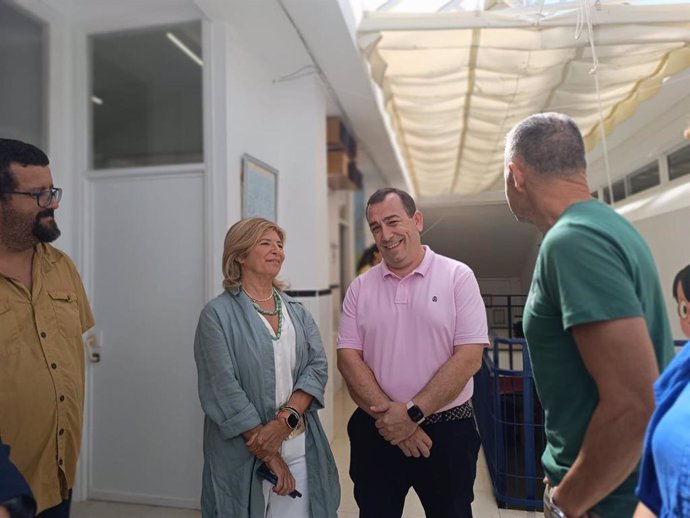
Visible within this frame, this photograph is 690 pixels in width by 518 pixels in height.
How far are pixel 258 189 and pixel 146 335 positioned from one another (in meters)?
1.13

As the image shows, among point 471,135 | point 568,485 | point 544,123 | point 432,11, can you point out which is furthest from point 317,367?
point 432,11

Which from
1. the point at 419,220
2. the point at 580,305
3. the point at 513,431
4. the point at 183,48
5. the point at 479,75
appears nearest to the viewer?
the point at 580,305

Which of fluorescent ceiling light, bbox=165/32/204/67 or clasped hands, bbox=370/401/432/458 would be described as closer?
clasped hands, bbox=370/401/432/458

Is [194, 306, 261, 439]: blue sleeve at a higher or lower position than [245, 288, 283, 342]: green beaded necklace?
lower

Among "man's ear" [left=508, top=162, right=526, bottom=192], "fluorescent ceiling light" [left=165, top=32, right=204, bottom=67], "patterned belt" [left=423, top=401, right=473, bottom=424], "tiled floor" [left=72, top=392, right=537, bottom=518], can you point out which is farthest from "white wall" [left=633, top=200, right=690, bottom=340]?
"fluorescent ceiling light" [left=165, top=32, right=204, bottom=67]

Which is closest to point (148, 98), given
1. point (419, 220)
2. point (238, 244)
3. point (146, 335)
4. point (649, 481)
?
point (146, 335)

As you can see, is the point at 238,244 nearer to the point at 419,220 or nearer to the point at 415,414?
the point at 419,220

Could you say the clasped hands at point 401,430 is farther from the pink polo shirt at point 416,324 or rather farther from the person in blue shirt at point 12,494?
the person in blue shirt at point 12,494

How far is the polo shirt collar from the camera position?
5.63ft

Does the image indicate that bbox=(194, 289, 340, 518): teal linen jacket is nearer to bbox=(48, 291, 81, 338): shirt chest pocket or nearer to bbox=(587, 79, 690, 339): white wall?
bbox=(48, 291, 81, 338): shirt chest pocket

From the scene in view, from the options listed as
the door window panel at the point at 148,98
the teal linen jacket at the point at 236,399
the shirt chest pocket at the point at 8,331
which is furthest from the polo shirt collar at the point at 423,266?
the door window panel at the point at 148,98

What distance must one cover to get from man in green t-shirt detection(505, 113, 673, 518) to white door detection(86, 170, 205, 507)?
2111mm

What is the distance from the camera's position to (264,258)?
1851mm

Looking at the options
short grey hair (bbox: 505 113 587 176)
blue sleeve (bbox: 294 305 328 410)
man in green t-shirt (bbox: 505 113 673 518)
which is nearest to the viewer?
man in green t-shirt (bbox: 505 113 673 518)
